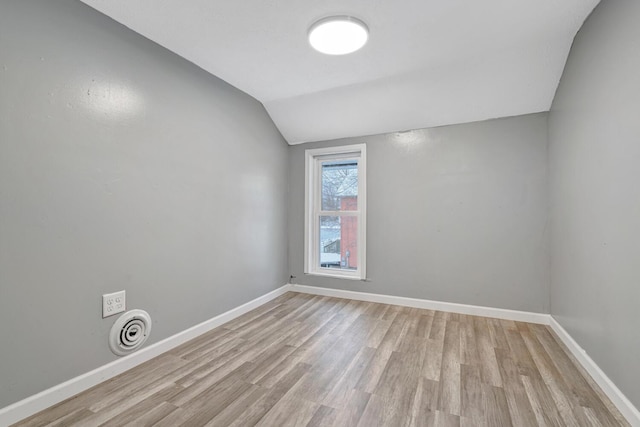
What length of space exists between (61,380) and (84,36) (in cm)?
193

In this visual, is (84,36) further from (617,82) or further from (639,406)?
(639,406)

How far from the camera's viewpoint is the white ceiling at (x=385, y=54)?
1.65 metres

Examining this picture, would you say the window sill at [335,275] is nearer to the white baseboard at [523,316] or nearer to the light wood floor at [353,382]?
the white baseboard at [523,316]

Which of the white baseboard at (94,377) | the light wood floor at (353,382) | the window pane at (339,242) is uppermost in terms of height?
the window pane at (339,242)

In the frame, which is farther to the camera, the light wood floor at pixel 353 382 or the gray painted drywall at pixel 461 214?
the gray painted drywall at pixel 461 214

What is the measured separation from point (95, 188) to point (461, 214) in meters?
3.05

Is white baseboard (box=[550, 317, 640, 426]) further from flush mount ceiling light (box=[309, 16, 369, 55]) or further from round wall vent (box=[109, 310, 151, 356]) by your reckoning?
round wall vent (box=[109, 310, 151, 356])

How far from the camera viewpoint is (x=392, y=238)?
3145 millimetres

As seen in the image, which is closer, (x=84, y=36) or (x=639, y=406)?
(x=639, y=406)

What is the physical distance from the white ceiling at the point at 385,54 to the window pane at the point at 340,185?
1.77 ft

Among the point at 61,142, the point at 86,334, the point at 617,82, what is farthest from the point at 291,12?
the point at 86,334

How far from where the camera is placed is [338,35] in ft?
5.98

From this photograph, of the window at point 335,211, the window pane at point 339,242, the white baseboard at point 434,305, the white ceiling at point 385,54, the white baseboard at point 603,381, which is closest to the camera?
the white baseboard at point 603,381

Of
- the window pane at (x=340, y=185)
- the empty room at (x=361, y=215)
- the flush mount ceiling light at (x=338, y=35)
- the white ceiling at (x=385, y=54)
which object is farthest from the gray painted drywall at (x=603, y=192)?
the window pane at (x=340, y=185)
